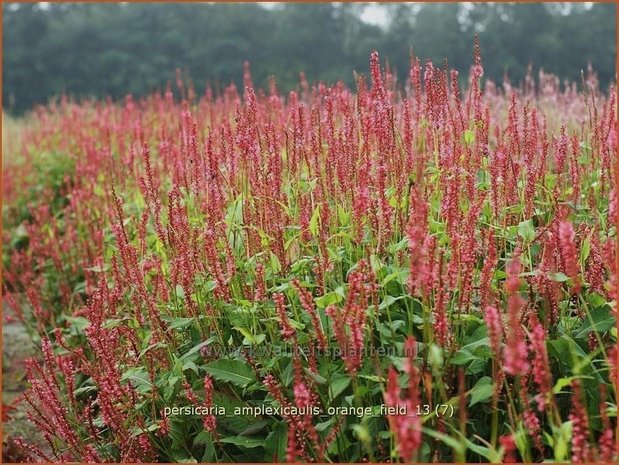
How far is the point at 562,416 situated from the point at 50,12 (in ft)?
90.5

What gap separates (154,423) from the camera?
A: 256 cm

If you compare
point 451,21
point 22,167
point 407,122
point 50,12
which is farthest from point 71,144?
point 50,12

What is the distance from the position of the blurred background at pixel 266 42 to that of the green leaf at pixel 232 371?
18.0 meters

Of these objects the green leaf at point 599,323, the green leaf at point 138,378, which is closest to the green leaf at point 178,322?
the green leaf at point 138,378

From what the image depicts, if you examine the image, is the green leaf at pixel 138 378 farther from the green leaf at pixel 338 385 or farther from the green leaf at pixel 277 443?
the green leaf at pixel 338 385

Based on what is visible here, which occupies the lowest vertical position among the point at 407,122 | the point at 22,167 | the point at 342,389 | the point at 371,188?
the point at 22,167

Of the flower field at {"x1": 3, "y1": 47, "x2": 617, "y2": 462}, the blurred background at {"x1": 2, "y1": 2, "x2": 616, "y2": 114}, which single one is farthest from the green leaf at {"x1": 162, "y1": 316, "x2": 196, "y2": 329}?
the blurred background at {"x1": 2, "y1": 2, "x2": 616, "y2": 114}

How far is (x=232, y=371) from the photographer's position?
246 centimetres

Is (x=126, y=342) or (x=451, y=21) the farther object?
(x=451, y=21)

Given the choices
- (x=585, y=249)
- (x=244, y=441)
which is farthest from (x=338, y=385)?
(x=585, y=249)

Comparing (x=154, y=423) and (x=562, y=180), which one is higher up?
(x=562, y=180)

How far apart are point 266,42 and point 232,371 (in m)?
21.8

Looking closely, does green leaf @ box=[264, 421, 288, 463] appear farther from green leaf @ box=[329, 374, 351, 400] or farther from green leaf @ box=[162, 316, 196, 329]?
green leaf @ box=[162, 316, 196, 329]

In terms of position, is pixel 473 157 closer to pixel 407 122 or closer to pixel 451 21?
pixel 407 122
